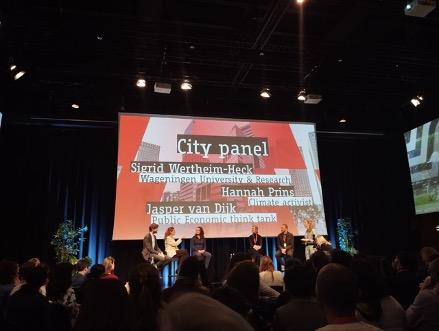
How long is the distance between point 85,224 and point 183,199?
89.4 inches

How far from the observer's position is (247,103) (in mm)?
9031

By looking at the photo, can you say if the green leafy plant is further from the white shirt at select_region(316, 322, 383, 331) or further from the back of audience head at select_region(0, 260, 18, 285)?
the white shirt at select_region(316, 322, 383, 331)

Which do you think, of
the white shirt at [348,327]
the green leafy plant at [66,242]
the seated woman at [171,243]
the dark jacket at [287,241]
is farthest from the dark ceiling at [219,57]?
the white shirt at [348,327]

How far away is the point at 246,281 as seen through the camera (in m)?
2.15

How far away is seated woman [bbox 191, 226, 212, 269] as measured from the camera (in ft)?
23.5

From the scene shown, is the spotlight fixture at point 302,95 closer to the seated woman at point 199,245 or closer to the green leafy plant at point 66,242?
the seated woman at point 199,245

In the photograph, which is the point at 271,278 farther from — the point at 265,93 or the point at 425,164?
the point at 425,164

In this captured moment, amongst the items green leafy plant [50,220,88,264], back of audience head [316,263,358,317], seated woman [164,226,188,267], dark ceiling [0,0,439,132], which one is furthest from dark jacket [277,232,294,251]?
back of audience head [316,263,358,317]

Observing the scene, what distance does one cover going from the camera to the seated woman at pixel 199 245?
23.5ft

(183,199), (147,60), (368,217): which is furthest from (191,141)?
(368,217)

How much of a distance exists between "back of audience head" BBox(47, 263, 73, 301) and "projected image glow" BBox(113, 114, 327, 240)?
16.2ft

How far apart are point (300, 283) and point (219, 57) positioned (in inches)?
219

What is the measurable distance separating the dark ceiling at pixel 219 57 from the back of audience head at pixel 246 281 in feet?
14.3

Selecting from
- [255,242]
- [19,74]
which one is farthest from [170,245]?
[19,74]
